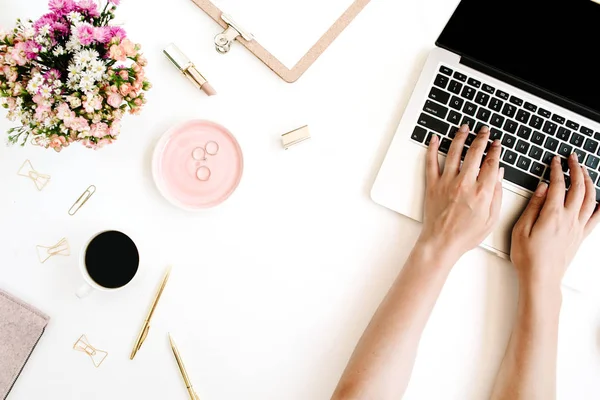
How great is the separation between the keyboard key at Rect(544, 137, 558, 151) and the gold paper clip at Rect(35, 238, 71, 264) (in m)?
0.85

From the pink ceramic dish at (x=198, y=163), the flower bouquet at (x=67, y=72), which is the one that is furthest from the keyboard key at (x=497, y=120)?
the flower bouquet at (x=67, y=72)

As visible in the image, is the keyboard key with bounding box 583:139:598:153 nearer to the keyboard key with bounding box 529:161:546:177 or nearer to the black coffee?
the keyboard key with bounding box 529:161:546:177

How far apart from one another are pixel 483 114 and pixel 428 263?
0.90 ft

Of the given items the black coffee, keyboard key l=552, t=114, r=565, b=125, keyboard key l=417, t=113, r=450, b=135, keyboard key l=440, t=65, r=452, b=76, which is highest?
keyboard key l=552, t=114, r=565, b=125

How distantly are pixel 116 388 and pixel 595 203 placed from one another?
88 cm

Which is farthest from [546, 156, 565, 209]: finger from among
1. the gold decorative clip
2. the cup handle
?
the cup handle

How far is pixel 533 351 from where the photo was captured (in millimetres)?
683

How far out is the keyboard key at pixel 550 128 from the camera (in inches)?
27.9

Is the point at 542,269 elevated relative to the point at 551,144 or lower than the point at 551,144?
lower

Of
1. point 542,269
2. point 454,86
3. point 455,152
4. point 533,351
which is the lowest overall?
point 533,351

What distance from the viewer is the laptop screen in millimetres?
641

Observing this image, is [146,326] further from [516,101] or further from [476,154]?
[516,101]

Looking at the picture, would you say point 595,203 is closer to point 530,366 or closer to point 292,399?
point 530,366

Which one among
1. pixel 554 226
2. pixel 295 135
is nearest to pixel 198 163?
pixel 295 135
